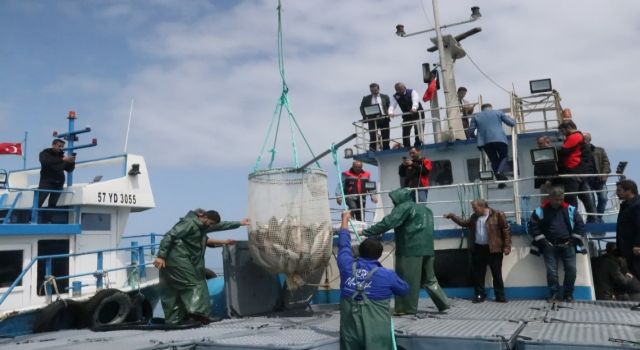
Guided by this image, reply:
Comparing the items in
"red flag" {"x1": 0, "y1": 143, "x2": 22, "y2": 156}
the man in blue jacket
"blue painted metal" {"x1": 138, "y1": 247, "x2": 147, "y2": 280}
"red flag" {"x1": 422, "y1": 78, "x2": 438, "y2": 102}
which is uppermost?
"red flag" {"x1": 422, "y1": 78, "x2": 438, "y2": 102}

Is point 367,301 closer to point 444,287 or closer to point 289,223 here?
point 289,223

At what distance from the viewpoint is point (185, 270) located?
7.26 meters

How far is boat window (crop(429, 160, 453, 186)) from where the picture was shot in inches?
455

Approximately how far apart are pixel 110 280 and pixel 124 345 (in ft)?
21.2

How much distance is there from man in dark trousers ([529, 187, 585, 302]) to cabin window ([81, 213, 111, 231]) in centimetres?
907

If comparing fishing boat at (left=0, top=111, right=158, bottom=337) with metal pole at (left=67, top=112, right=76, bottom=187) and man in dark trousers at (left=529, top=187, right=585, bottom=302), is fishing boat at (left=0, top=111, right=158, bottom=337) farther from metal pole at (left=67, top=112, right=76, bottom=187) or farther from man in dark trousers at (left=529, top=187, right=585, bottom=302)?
man in dark trousers at (left=529, top=187, right=585, bottom=302)

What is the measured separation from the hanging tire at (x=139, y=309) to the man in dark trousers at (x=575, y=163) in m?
8.42

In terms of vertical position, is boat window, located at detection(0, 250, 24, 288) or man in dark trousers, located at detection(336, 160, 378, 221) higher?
man in dark trousers, located at detection(336, 160, 378, 221)

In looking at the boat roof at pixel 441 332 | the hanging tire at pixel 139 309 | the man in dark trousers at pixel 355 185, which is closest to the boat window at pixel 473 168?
the man in dark trousers at pixel 355 185

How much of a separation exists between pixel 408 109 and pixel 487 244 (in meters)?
4.56

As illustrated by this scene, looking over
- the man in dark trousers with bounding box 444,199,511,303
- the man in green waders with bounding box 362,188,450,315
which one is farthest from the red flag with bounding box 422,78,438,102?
the man in green waders with bounding box 362,188,450,315

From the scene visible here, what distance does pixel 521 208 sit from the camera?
32.6 ft

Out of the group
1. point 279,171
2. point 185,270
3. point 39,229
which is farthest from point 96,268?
point 279,171

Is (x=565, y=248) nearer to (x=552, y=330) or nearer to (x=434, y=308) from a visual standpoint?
(x=434, y=308)
